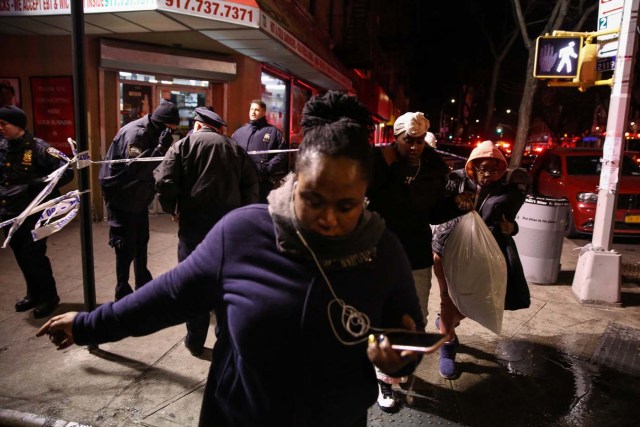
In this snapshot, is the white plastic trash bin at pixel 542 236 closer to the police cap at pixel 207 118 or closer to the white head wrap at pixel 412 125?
the white head wrap at pixel 412 125

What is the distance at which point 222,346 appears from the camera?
1616 mm

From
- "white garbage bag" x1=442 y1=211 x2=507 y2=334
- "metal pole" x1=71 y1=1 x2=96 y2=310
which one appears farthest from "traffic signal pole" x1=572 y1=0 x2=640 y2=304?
"metal pole" x1=71 y1=1 x2=96 y2=310

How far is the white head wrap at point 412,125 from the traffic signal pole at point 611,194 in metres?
3.63

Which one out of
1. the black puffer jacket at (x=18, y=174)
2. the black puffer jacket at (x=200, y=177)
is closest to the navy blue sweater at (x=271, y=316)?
the black puffer jacket at (x=200, y=177)

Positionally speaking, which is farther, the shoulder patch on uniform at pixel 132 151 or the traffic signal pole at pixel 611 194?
the traffic signal pole at pixel 611 194

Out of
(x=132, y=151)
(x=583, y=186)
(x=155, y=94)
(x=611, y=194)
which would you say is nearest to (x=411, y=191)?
(x=132, y=151)

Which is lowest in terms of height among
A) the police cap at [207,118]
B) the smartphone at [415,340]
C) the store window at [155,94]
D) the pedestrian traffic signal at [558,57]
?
the smartphone at [415,340]

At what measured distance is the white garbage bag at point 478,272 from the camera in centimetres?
352

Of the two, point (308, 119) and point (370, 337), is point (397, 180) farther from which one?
point (370, 337)

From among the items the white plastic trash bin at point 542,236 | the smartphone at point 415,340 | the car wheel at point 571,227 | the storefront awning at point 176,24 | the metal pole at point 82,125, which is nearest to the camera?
the smartphone at point 415,340

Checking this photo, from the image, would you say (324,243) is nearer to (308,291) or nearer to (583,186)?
(308,291)

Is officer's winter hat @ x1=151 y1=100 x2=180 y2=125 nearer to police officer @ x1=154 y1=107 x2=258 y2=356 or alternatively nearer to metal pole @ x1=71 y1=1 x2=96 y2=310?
police officer @ x1=154 y1=107 x2=258 y2=356

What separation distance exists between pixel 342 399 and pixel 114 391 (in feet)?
8.60

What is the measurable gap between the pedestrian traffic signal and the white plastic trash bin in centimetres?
177
